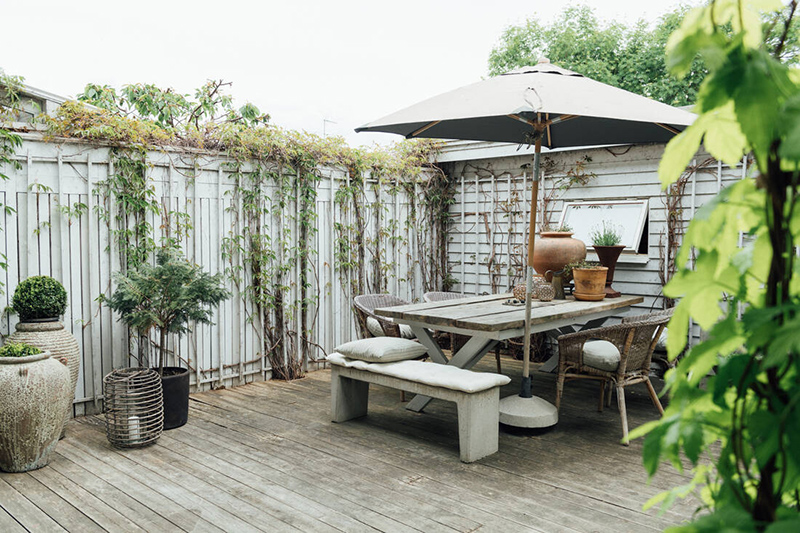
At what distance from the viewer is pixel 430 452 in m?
4.09

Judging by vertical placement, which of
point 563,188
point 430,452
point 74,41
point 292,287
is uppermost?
point 74,41

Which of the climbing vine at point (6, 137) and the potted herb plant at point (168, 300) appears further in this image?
the potted herb plant at point (168, 300)

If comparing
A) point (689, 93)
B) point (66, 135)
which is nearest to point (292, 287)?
point (66, 135)

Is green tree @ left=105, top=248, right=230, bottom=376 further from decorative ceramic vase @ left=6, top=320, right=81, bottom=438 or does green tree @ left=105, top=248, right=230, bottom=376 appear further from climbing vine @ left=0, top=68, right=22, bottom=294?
climbing vine @ left=0, top=68, right=22, bottom=294

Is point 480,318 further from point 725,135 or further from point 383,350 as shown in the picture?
point 725,135

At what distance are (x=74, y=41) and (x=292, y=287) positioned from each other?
37.4 feet

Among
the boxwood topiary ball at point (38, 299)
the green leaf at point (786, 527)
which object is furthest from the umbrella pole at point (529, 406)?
the green leaf at point (786, 527)

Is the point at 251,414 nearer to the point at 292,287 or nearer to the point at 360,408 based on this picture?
the point at 360,408

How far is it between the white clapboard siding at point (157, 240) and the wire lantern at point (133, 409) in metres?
0.77

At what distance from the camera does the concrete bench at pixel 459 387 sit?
3885mm

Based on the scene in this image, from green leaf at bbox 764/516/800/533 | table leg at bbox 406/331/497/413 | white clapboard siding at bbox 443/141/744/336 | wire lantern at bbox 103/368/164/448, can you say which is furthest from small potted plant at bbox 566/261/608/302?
green leaf at bbox 764/516/800/533

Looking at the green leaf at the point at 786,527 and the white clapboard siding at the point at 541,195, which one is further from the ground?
the white clapboard siding at the point at 541,195

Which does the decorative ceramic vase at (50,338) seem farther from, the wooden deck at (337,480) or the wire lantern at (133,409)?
the wooden deck at (337,480)

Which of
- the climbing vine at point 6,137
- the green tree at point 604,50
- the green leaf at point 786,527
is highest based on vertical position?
the green tree at point 604,50
